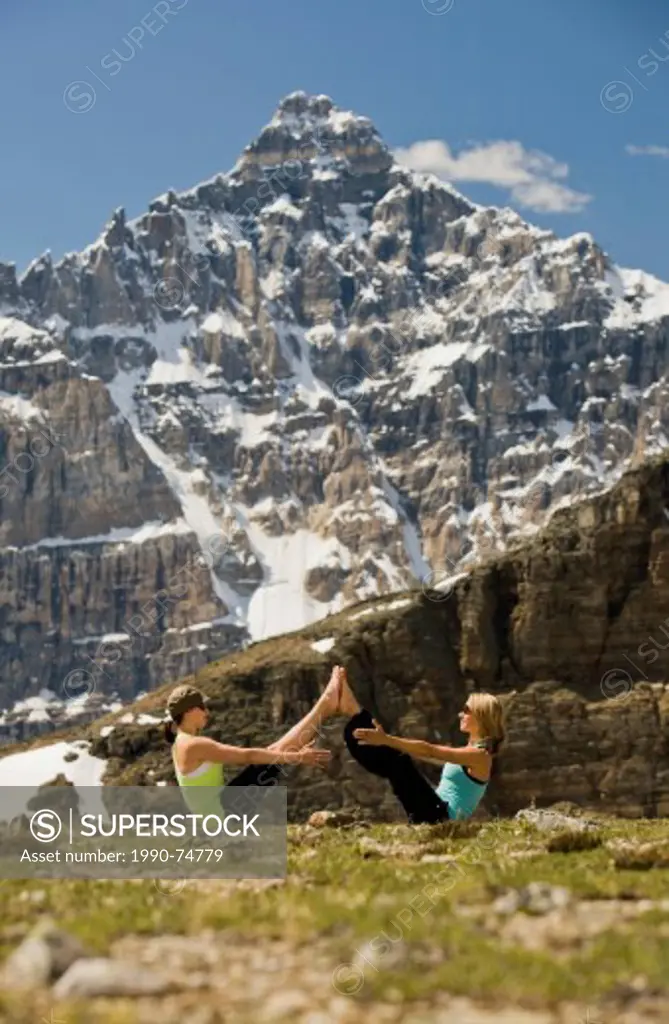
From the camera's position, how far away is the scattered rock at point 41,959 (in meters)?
9.79

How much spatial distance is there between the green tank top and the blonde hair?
308 cm

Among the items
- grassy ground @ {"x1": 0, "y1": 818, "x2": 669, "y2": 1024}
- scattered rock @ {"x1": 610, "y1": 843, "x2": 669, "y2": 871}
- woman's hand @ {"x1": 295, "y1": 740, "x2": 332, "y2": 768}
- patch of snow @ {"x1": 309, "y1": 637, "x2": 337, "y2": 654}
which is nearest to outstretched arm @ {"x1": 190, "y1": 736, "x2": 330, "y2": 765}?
woman's hand @ {"x1": 295, "y1": 740, "x2": 332, "y2": 768}

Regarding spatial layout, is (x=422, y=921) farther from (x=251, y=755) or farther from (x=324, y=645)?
(x=324, y=645)

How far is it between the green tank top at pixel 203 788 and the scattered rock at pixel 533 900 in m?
5.79

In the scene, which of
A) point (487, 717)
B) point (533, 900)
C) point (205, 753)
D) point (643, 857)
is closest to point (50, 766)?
point (487, 717)

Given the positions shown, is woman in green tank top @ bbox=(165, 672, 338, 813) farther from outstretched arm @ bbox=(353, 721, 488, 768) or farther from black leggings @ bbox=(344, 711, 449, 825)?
outstretched arm @ bbox=(353, 721, 488, 768)

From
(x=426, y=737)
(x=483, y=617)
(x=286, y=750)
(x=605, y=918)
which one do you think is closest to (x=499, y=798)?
(x=426, y=737)

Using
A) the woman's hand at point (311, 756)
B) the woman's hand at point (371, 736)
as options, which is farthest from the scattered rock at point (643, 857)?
the woman's hand at point (311, 756)

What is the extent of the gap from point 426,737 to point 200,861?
80270 millimetres

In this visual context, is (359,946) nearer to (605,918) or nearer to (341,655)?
(605,918)

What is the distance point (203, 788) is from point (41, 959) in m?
7.88

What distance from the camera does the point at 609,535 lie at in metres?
100

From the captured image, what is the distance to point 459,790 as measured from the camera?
64.2 feet

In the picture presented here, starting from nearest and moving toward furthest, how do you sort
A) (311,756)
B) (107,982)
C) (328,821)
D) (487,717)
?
(107,982)
(311,756)
(487,717)
(328,821)
